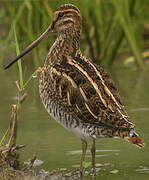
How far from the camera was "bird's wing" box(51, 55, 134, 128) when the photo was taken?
5030mm

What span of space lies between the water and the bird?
0.98ft

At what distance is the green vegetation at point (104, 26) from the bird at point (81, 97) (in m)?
4.49

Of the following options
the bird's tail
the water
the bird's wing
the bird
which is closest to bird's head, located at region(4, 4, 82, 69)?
the bird

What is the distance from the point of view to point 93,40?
11.7m

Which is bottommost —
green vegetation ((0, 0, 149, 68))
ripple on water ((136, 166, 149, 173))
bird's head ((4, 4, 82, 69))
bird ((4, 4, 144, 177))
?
ripple on water ((136, 166, 149, 173))

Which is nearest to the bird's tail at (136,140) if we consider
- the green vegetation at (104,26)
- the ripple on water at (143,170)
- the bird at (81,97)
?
the bird at (81,97)

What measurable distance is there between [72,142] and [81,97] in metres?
1.34

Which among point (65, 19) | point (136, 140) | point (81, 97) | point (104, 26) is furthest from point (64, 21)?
point (104, 26)

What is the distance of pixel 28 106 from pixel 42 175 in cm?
310

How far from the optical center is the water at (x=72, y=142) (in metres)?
5.52

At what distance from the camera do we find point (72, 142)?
21.1ft

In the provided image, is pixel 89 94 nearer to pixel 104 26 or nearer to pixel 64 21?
pixel 64 21

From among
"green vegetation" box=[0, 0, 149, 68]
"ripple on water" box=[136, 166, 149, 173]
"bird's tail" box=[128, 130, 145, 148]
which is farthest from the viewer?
"green vegetation" box=[0, 0, 149, 68]

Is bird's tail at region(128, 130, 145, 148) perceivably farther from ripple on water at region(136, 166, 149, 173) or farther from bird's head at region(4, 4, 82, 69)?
bird's head at region(4, 4, 82, 69)
